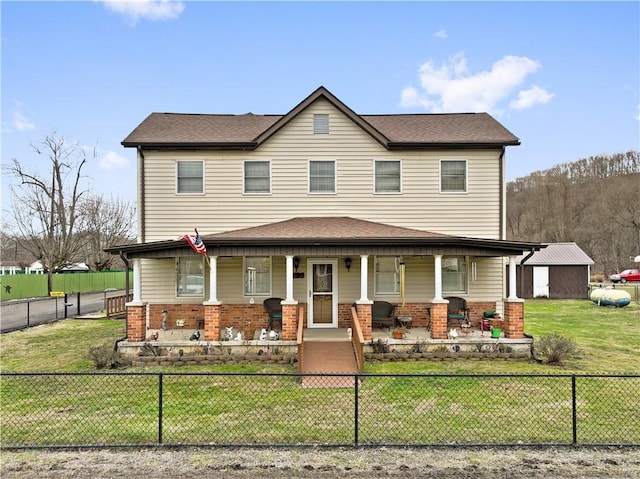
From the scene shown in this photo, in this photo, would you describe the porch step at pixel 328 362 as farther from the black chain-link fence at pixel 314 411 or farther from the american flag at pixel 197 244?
the american flag at pixel 197 244

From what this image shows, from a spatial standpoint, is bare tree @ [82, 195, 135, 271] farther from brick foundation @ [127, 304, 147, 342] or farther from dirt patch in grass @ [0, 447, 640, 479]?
dirt patch in grass @ [0, 447, 640, 479]

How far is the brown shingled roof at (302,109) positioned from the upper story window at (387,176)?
633 mm

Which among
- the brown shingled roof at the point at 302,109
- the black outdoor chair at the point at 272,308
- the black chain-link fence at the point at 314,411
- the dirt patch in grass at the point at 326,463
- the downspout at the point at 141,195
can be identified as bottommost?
the black chain-link fence at the point at 314,411

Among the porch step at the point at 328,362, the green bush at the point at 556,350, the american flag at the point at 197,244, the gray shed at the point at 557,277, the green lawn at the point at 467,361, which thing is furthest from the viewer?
the gray shed at the point at 557,277

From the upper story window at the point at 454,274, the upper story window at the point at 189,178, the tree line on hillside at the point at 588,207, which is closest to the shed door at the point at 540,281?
the upper story window at the point at 454,274

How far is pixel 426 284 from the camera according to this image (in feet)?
45.1

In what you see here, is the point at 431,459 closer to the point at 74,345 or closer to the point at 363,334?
the point at 363,334

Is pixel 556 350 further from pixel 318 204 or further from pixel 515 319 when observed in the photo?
pixel 318 204

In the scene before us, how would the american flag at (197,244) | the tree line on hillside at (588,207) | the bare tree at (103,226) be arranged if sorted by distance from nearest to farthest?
1. the american flag at (197,244)
2. the bare tree at (103,226)
3. the tree line on hillside at (588,207)

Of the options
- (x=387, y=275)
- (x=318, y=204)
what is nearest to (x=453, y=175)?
(x=387, y=275)

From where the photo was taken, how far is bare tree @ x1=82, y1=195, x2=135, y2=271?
42.6m

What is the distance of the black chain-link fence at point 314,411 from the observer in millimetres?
6043

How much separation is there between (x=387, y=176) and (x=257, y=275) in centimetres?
554

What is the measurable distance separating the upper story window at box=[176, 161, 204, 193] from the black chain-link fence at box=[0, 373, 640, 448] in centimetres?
670
